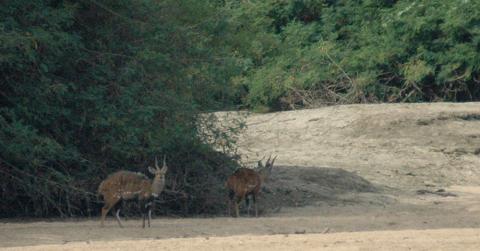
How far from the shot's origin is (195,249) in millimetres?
11242

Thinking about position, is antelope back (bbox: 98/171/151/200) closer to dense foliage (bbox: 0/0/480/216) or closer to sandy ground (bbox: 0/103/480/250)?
sandy ground (bbox: 0/103/480/250)

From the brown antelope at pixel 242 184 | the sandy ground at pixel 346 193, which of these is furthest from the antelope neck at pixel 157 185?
the brown antelope at pixel 242 184

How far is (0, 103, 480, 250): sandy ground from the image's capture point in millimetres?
12117

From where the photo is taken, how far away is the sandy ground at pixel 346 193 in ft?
39.8

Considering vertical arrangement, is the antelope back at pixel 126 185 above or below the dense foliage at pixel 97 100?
below

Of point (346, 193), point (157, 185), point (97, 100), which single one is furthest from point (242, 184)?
point (346, 193)

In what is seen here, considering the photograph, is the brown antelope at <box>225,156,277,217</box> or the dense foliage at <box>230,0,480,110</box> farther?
the dense foliage at <box>230,0,480,110</box>

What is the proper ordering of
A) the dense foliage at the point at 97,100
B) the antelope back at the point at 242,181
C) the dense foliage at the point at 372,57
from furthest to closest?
the dense foliage at the point at 372,57, the antelope back at the point at 242,181, the dense foliage at the point at 97,100

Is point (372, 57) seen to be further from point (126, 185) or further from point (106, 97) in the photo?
point (126, 185)

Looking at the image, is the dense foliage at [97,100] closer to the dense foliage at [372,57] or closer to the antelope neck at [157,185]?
the antelope neck at [157,185]

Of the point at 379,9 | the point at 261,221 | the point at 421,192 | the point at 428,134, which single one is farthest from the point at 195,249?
the point at 379,9

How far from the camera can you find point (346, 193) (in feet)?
59.9

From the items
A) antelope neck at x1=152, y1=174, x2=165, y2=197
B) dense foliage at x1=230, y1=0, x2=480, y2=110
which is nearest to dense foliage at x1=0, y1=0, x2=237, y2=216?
antelope neck at x1=152, y1=174, x2=165, y2=197

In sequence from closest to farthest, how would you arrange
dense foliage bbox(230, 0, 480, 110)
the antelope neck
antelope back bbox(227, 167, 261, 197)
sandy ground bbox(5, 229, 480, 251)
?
1. sandy ground bbox(5, 229, 480, 251)
2. the antelope neck
3. antelope back bbox(227, 167, 261, 197)
4. dense foliage bbox(230, 0, 480, 110)
